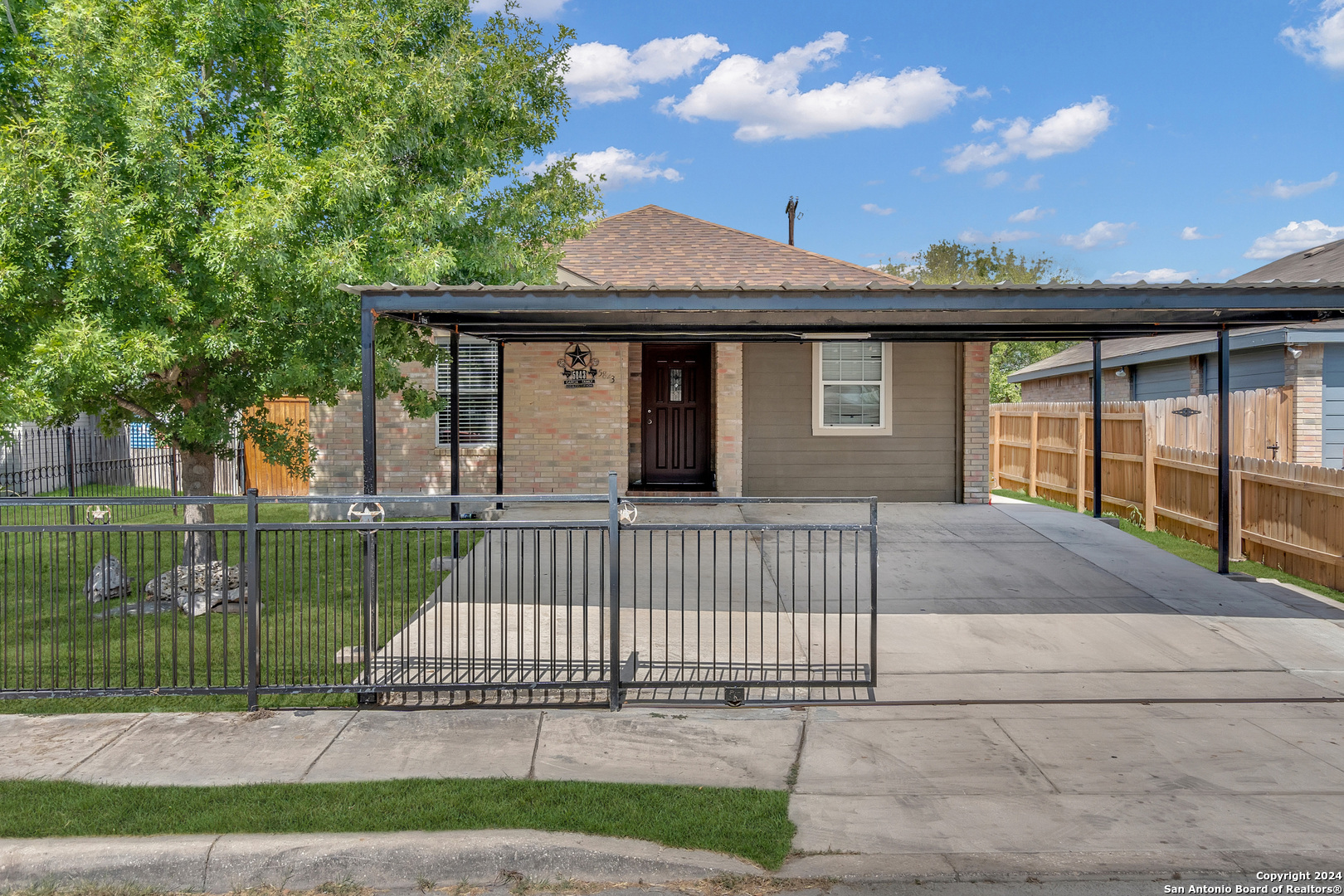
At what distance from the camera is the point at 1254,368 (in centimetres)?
1616

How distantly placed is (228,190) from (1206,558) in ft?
38.1

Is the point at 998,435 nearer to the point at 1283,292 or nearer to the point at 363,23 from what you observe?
the point at 1283,292

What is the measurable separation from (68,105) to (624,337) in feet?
20.7

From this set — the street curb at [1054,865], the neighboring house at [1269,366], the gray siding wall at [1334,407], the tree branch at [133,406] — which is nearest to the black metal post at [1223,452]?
the neighboring house at [1269,366]

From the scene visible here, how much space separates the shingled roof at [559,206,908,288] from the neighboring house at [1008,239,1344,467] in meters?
5.65

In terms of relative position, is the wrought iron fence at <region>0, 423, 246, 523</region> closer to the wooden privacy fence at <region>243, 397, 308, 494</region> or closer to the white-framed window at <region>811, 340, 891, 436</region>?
the wooden privacy fence at <region>243, 397, 308, 494</region>

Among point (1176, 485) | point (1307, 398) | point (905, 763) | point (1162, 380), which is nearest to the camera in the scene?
point (905, 763)

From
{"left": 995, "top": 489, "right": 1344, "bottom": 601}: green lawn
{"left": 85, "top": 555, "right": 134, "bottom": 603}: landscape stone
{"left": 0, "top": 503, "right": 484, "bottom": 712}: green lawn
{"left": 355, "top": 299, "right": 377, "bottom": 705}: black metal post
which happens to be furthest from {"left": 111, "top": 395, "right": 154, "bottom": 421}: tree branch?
{"left": 995, "top": 489, "right": 1344, "bottom": 601}: green lawn

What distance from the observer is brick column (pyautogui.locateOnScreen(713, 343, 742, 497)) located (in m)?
13.9

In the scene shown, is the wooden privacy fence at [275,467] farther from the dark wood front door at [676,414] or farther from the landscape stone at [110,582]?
the landscape stone at [110,582]

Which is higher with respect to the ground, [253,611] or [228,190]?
[228,190]

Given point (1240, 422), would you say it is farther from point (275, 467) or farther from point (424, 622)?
point (275, 467)

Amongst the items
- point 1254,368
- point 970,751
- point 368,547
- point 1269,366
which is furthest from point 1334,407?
point 368,547

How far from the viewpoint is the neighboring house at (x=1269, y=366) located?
14.4 metres
